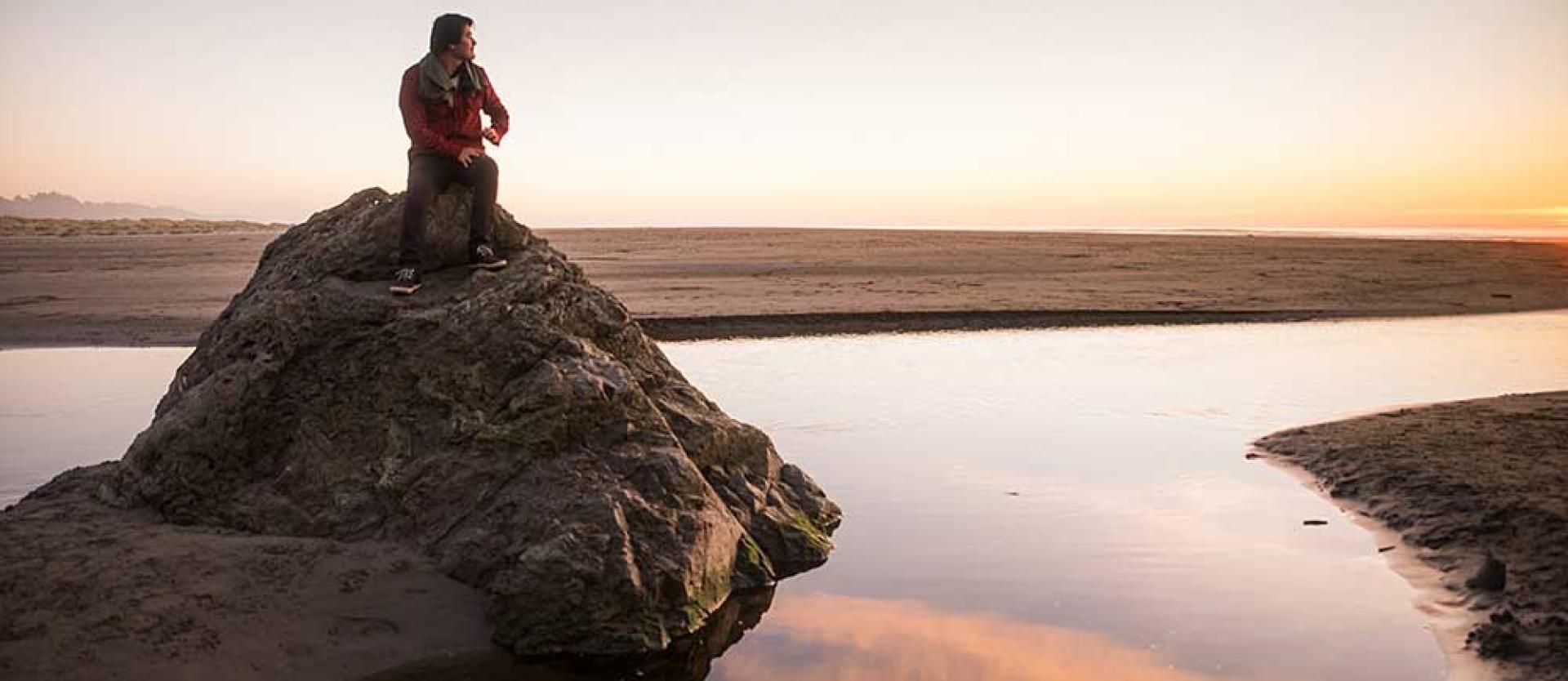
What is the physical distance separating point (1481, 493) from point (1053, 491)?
2.99 meters

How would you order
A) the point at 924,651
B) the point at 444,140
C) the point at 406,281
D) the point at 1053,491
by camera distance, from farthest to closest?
the point at 1053,491 < the point at 444,140 < the point at 406,281 < the point at 924,651

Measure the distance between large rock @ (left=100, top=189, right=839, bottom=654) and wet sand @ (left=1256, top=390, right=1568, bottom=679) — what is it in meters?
3.97

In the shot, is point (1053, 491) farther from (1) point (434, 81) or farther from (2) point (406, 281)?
(1) point (434, 81)

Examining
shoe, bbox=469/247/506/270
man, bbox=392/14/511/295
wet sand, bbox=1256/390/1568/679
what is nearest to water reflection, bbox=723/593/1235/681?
wet sand, bbox=1256/390/1568/679

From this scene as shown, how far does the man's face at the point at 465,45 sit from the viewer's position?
7934 mm

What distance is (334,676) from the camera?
224 inches

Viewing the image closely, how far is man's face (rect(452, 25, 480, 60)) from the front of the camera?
7.93 m

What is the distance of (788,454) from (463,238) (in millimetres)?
3650

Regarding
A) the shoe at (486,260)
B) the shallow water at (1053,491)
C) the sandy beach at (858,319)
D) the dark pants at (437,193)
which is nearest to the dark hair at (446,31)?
the dark pants at (437,193)

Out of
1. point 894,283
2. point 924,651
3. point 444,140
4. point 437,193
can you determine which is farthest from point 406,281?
point 894,283

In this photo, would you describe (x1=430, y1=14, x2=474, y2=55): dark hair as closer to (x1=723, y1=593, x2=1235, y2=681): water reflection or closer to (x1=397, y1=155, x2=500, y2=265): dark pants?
(x1=397, y1=155, x2=500, y2=265): dark pants

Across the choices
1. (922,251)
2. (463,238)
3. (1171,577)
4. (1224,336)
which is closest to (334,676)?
(463,238)

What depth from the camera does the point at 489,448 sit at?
700 centimetres

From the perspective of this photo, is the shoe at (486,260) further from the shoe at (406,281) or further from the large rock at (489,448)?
the shoe at (406,281)
